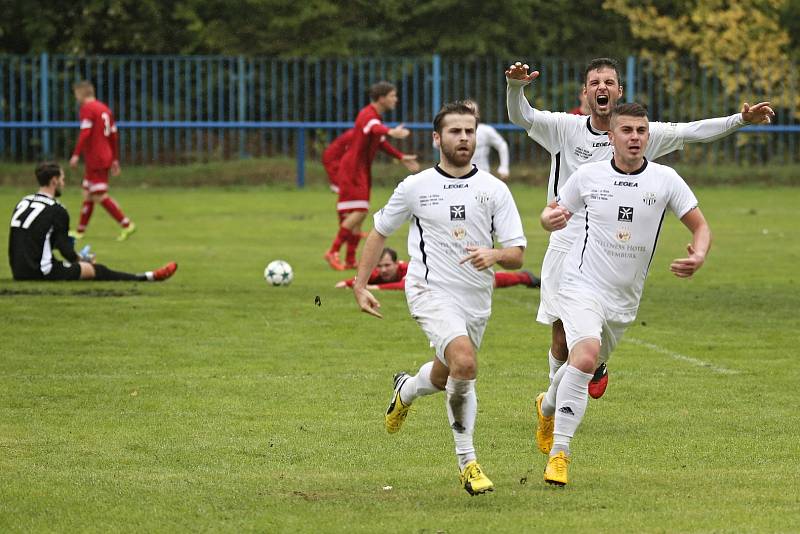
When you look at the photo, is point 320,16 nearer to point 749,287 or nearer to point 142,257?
point 142,257

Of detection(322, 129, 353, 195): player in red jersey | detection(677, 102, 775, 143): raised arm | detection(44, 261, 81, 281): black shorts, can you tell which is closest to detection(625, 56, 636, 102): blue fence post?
detection(322, 129, 353, 195): player in red jersey

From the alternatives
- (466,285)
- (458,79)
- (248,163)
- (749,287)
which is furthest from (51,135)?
(466,285)

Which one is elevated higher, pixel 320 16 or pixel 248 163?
pixel 320 16

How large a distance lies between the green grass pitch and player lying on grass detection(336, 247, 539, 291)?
0.80 feet

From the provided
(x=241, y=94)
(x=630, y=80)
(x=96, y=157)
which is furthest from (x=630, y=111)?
(x=630, y=80)

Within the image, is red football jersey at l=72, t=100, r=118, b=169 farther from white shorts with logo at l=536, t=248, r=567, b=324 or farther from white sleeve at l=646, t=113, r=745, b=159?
white sleeve at l=646, t=113, r=745, b=159

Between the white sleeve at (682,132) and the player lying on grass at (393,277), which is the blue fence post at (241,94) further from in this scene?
the white sleeve at (682,132)

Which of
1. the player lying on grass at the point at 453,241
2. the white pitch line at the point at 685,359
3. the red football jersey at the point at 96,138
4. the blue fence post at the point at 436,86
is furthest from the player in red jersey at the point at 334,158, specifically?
the blue fence post at the point at 436,86

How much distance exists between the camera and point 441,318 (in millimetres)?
7383

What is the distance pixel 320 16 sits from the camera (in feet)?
128

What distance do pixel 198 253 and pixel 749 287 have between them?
7.80 metres

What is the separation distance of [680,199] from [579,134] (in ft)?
4.73

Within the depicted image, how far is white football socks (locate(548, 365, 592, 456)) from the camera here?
294 inches

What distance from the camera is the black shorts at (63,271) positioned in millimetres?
16141
